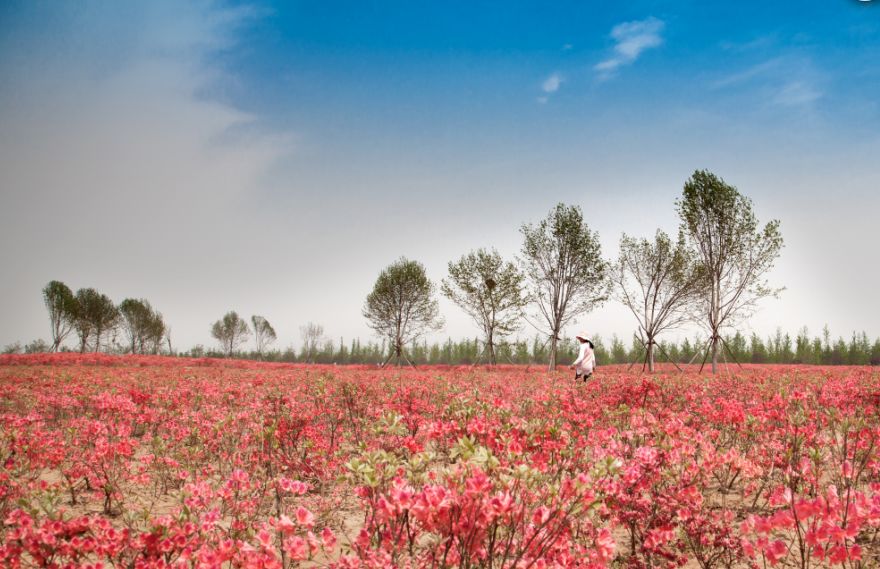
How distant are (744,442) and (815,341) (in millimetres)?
59256

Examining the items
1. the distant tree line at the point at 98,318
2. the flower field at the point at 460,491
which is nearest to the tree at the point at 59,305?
the distant tree line at the point at 98,318

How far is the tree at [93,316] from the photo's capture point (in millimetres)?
55444

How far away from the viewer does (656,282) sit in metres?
28.6

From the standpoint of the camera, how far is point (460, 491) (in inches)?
76.8

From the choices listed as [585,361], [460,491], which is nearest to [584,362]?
[585,361]

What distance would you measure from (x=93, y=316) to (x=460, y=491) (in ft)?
231

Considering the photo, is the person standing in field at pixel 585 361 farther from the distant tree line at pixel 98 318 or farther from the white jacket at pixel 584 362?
the distant tree line at pixel 98 318

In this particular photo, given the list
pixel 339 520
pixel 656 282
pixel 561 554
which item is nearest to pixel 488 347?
pixel 656 282

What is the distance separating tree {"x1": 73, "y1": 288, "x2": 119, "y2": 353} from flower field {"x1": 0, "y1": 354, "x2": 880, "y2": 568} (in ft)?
195

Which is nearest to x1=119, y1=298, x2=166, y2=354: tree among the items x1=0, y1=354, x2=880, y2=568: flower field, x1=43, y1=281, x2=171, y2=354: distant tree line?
x1=43, y1=281, x2=171, y2=354: distant tree line

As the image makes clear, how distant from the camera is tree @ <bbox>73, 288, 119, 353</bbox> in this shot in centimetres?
5544

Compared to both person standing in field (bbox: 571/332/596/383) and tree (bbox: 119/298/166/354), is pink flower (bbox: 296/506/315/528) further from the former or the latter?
tree (bbox: 119/298/166/354)

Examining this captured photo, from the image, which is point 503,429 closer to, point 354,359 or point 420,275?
point 420,275

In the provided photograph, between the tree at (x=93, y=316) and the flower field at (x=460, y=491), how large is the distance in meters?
59.4
